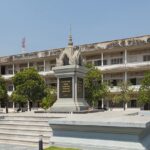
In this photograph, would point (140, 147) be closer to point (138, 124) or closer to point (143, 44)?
point (138, 124)

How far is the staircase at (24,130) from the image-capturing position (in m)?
11.5

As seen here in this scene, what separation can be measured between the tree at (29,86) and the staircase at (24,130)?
24.3 metres

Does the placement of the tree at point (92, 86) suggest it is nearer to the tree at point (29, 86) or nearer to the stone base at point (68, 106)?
the tree at point (29, 86)

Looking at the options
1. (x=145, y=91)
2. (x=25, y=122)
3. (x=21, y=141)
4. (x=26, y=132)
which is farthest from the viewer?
(x=145, y=91)

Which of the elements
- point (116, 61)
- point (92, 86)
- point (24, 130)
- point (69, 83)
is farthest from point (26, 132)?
point (116, 61)

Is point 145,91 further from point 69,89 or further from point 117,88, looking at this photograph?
point 69,89

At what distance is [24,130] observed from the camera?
12.4 metres

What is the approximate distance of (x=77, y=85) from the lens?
17500 millimetres

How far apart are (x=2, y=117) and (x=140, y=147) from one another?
28.5ft

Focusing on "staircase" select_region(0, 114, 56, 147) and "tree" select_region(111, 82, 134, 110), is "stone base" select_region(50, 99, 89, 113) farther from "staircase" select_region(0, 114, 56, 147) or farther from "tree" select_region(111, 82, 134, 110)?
"tree" select_region(111, 82, 134, 110)

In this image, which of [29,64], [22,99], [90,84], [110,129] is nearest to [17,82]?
[22,99]

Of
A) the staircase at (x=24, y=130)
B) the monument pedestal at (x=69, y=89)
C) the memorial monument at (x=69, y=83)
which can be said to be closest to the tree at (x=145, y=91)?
the memorial monument at (x=69, y=83)

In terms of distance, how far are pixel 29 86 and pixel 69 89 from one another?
70.0 feet

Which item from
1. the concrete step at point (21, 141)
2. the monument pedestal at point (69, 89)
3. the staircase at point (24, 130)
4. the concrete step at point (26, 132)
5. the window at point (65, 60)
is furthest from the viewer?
the window at point (65, 60)
